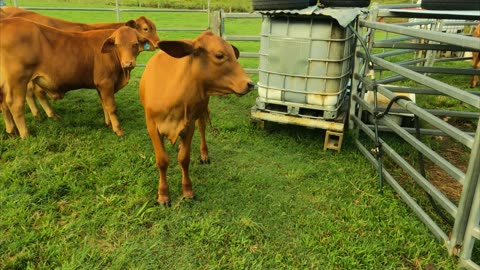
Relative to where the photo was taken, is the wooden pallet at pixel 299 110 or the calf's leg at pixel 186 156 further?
the wooden pallet at pixel 299 110

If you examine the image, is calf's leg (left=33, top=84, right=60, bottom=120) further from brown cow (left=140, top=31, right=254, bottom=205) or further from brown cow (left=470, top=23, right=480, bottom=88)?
brown cow (left=470, top=23, right=480, bottom=88)

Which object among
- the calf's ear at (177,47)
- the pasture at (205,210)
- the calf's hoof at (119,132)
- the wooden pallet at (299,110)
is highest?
the calf's ear at (177,47)

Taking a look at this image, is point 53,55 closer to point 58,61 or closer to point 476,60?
point 58,61

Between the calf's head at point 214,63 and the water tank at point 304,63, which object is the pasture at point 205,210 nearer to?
the water tank at point 304,63

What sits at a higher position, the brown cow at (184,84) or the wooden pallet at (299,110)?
the brown cow at (184,84)

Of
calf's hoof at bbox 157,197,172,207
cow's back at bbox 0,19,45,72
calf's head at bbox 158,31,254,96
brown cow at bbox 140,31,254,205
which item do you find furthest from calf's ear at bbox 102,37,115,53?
calf's hoof at bbox 157,197,172,207

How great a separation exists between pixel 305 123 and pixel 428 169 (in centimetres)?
152

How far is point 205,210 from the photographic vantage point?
128 inches

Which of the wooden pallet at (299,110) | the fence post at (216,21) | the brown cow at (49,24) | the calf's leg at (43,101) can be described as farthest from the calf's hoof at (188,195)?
the fence post at (216,21)

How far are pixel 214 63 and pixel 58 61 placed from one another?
2685 millimetres

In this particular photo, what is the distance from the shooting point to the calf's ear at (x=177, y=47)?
2717mm

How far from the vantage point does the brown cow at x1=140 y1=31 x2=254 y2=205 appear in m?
2.84

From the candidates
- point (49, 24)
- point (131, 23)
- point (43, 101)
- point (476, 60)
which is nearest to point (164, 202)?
point (43, 101)

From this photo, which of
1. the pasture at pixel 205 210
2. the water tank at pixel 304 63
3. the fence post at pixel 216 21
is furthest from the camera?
the fence post at pixel 216 21
